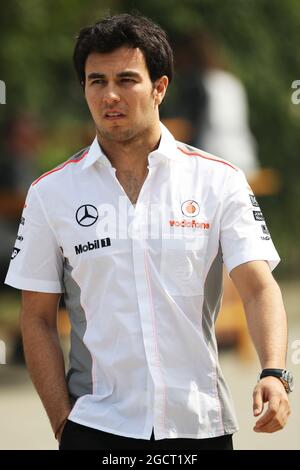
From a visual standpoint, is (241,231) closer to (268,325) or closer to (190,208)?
(190,208)

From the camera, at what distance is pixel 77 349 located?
3814 millimetres

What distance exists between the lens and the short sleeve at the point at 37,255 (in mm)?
3812

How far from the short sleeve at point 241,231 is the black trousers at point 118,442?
53 centimetres

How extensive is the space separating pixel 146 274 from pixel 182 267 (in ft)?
0.36

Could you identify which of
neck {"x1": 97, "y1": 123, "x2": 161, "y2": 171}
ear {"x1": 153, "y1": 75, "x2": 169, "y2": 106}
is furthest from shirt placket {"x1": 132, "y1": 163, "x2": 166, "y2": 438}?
ear {"x1": 153, "y1": 75, "x2": 169, "y2": 106}

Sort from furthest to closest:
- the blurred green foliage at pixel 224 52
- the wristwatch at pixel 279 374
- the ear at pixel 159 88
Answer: the blurred green foliage at pixel 224 52 → the ear at pixel 159 88 → the wristwatch at pixel 279 374

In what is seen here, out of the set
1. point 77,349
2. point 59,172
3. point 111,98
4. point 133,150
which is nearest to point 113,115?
point 111,98

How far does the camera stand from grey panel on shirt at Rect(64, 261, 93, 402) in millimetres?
3783

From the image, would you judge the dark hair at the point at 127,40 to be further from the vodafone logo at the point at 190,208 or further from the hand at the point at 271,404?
the hand at the point at 271,404

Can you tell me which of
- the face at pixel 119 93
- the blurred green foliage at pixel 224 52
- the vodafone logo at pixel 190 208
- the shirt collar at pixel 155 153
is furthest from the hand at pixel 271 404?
the blurred green foliage at pixel 224 52

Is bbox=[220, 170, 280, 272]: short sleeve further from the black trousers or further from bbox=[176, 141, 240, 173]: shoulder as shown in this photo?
the black trousers

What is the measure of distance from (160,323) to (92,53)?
862 millimetres
